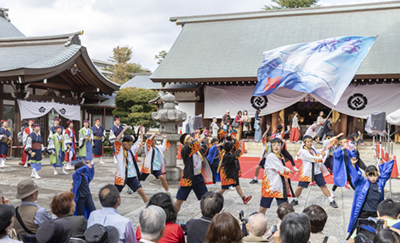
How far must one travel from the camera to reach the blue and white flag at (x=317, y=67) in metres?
5.76

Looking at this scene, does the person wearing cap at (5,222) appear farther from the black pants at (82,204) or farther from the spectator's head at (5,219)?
the black pants at (82,204)

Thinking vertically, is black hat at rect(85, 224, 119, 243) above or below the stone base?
above

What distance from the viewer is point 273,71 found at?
21.1 ft

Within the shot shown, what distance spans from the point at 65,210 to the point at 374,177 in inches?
140

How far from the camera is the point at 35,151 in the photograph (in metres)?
9.32

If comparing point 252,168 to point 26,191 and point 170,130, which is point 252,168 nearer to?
point 170,130

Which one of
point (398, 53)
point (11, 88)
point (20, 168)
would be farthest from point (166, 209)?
point (398, 53)

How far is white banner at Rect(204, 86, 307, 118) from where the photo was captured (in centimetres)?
1542

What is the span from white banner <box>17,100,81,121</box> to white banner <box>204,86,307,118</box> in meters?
6.73

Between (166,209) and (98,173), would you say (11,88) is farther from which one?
(166,209)

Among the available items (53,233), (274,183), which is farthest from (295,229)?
(274,183)

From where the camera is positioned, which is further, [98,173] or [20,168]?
[20,168]

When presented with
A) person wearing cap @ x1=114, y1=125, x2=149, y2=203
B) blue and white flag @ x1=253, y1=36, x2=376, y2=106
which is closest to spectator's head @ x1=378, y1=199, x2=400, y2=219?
blue and white flag @ x1=253, y1=36, x2=376, y2=106

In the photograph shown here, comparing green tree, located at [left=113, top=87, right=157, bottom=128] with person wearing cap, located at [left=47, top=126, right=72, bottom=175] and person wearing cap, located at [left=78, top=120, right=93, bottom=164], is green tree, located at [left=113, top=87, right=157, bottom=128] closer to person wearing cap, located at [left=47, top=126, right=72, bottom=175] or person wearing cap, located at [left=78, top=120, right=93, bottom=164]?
person wearing cap, located at [left=78, top=120, right=93, bottom=164]
